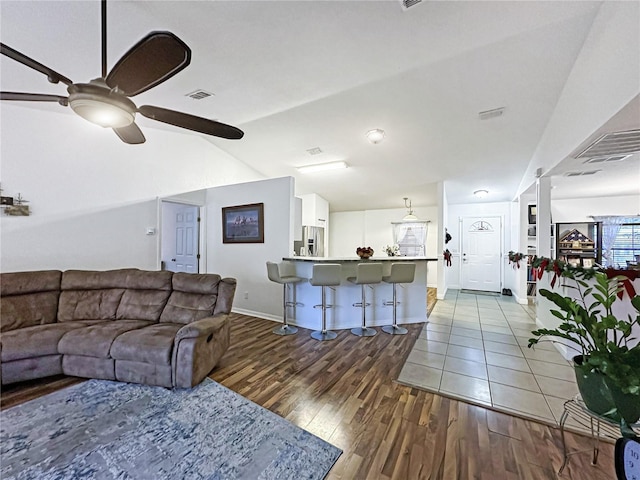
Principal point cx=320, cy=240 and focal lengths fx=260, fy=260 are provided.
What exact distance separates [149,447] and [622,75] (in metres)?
4.05

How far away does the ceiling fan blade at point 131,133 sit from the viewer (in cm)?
199

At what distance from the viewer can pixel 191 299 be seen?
9.98ft

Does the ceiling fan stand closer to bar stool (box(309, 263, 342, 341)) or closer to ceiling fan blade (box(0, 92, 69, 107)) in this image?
ceiling fan blade (box(0, 92, 69, 107))

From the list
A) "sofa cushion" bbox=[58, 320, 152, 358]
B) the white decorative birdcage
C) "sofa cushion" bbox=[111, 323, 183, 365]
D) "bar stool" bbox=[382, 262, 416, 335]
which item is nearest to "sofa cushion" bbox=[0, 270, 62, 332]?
"sofa cushion" bbox=[58, 320, 152, 358]

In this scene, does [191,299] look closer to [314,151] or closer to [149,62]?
[149,62]

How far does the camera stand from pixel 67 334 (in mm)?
2508

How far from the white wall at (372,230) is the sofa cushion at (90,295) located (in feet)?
20.9

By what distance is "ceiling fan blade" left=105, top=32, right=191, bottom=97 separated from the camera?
4.02 feet

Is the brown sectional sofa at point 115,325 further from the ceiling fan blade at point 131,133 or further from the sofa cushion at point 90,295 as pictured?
the ceiling fan blade at point 131,133

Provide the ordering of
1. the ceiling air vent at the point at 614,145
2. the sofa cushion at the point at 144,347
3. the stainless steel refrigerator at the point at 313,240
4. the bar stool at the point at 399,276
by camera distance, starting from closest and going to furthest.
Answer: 1. the ceiling air vent at the point at 614,145
2. the sofa cushion at the point at 144,347
3. the bar stool at the point at 399,276
4. the stainless steel refrigerator at the point at 313,240

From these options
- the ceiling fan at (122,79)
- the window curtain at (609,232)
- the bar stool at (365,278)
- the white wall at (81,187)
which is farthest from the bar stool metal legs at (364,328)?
the window curtain at (609,232)

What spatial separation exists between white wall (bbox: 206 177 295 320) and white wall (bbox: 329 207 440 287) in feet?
14.3

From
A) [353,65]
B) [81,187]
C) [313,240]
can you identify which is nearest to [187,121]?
[353,65]

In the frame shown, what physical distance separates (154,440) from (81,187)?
3.57 meters
